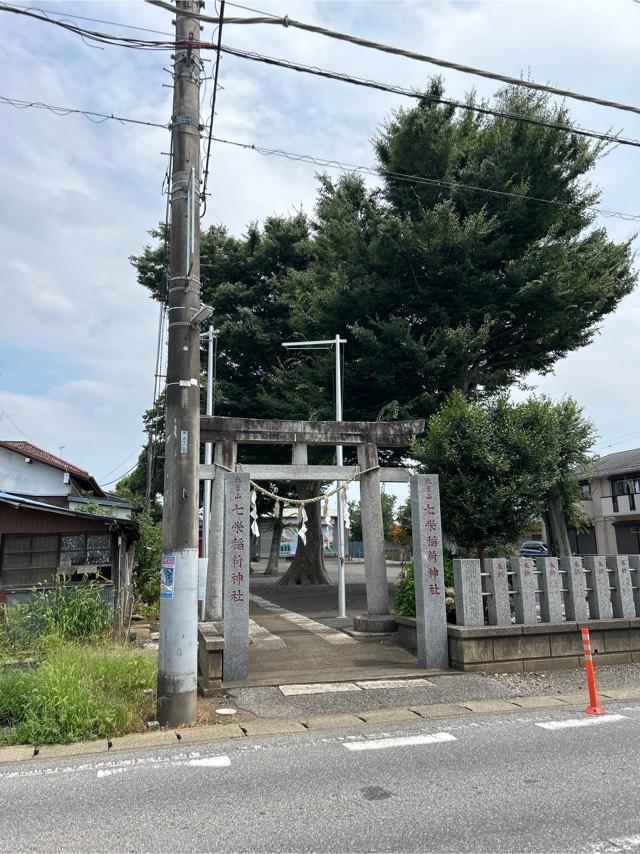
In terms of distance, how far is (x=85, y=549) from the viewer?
12.6 meters

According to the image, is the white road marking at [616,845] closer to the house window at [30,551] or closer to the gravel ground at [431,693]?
the gravel ground at [431,693]

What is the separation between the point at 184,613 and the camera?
6738 millimetres

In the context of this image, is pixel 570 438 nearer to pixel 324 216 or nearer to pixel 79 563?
pixel 324 216

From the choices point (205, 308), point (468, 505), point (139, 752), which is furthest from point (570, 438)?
point (139, 752)

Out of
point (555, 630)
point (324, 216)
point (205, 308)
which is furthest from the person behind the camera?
point (324, 216)

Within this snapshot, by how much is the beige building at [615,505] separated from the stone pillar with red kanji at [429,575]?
27.3 meters

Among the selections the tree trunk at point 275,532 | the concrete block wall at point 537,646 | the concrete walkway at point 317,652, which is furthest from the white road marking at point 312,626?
the tree trunk at point 275,532

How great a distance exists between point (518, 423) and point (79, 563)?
9737mm

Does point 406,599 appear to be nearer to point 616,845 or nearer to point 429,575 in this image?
point 429,575

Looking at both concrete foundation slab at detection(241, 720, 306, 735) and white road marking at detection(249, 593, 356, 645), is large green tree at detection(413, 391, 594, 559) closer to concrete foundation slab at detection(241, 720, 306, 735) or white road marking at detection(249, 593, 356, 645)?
white road marking at detection(249, 593, 356, 645)

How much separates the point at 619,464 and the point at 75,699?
37.2 m

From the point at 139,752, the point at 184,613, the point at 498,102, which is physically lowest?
the point at 139,752

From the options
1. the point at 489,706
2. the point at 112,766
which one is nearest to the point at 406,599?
the point at 489,706

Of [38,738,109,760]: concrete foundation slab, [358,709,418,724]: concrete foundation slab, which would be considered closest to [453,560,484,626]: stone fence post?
[358,709,418,724]: concrete foundation slab
